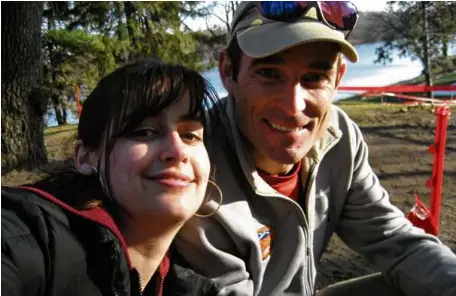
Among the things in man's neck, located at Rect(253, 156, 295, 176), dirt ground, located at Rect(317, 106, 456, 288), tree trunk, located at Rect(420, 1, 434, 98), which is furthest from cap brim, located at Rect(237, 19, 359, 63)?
tree trunk, located at Rect(420, 1, 434, 98)

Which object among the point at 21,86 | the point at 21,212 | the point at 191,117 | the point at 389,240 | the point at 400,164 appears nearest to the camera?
the point at 21,212

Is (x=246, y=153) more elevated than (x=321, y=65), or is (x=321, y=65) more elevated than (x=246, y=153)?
(x=321, y=65)

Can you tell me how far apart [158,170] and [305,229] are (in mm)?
711

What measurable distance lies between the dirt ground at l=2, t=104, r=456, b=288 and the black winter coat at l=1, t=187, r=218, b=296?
1.58 m

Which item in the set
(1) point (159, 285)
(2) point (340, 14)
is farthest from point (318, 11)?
(1) point (159, 285)

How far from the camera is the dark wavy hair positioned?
149cm

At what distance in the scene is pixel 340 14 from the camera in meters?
1.83

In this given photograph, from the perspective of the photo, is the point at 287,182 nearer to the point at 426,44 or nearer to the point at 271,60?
the point at 271,60

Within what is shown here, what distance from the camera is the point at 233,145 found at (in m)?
1.87

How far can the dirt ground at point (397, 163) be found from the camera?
3.74 metres

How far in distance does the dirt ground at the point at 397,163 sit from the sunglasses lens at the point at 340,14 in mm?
1591

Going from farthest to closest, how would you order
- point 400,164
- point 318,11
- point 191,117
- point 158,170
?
point 400,164 → point 318,11 → point 191,117 → point 158,170

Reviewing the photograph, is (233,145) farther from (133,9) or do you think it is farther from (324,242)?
(133,9)

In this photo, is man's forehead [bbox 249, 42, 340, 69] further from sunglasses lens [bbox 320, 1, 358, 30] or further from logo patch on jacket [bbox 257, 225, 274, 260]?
logo patch on jacket [bbox 257, 225, 274, 260]
